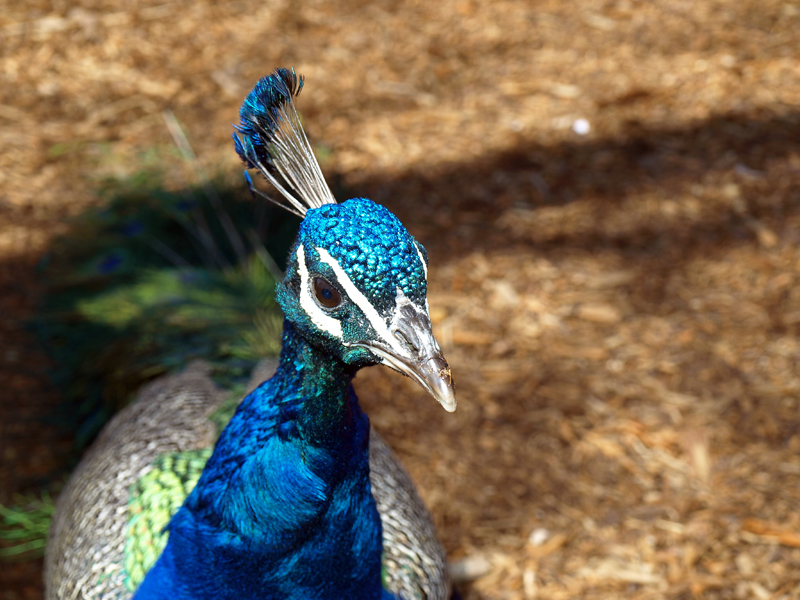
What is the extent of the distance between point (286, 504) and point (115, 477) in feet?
2.14

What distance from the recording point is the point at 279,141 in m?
1.30

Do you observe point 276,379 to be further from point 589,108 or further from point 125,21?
point 125,21

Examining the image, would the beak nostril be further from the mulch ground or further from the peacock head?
the mulch ground

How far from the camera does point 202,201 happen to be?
2.73 meters

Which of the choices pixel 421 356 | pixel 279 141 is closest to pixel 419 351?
pixel 421 356

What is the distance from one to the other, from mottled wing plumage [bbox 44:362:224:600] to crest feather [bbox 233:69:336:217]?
28.6 inches

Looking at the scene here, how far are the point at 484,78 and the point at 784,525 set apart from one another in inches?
97.6

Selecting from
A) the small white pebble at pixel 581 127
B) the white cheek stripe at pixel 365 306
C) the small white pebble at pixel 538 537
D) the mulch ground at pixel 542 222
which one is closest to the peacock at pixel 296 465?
the white cheek stripe at pixel 365 306

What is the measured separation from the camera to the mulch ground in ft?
7.96

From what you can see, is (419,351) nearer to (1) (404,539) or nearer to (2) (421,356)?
(2) (421,356)

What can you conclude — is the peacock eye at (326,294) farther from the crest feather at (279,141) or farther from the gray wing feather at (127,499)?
the gray wing feather at (127,499)

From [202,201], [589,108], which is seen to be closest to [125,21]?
[202,201]

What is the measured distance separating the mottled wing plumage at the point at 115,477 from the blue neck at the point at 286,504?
179 mm

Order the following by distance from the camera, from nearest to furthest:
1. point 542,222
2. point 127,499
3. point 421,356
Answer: point 421,356 < point 127,499 < point 542,222
